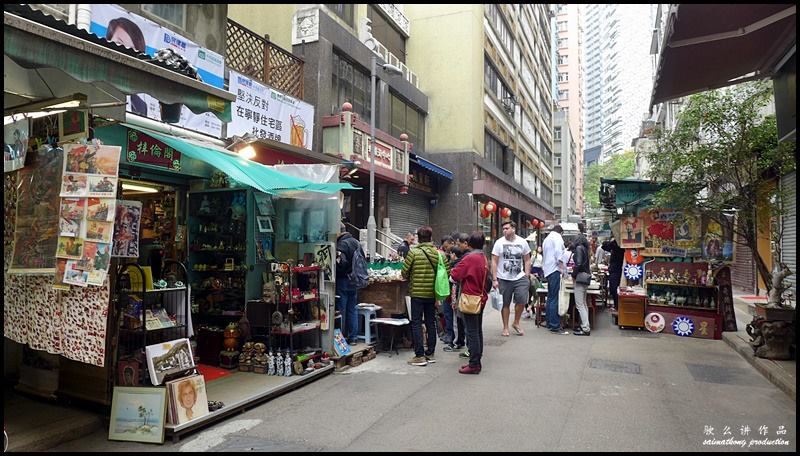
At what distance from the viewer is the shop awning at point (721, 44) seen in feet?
18.0

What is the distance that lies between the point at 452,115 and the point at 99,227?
18.1 meters

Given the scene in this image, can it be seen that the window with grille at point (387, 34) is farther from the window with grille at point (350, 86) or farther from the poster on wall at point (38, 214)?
the poster on wall at point (38, 214)

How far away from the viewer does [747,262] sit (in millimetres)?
15703

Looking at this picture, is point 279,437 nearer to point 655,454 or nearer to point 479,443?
point 479,443

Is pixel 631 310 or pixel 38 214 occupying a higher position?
pixel 38 214

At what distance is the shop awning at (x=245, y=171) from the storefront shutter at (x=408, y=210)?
1103 centimetres

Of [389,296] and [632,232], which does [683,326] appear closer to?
[632,232]

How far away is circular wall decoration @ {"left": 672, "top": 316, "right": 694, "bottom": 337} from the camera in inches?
371

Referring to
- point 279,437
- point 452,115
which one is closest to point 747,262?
point 452,115

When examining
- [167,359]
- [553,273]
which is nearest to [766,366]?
[553,273]

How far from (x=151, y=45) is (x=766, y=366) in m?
10.0

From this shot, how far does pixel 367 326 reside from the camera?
321 inches

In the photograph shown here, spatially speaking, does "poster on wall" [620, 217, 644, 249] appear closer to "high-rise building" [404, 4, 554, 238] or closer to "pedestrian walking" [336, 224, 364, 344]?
"pedestrian walking" [336, 224, 364, 344]

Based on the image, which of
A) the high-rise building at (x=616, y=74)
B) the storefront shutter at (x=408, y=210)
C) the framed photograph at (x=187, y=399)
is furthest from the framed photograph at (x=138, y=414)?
the high-rise building at (x=616, y=74)
